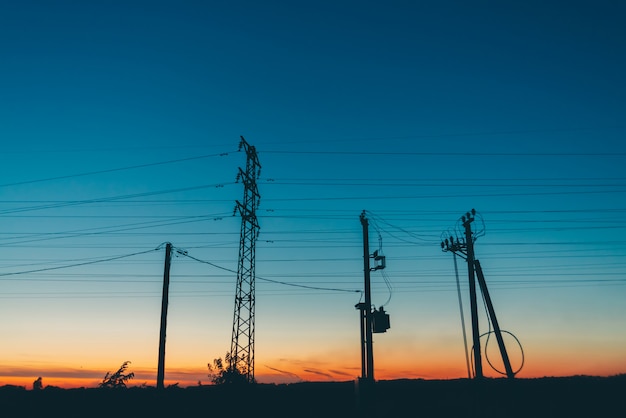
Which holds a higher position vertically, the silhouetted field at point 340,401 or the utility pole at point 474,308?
the utility pole at point 474,308

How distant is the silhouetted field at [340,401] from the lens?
27.0m

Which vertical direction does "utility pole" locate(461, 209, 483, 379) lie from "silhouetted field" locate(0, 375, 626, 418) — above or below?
above

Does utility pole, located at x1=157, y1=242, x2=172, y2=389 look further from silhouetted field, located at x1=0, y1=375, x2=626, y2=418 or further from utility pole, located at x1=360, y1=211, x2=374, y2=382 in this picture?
utility pole, located at x1=360, y1=211, x2=374, y2=382

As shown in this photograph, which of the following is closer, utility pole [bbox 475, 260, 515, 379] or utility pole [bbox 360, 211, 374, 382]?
utility pole [bbox 360, 211, 374, 382]

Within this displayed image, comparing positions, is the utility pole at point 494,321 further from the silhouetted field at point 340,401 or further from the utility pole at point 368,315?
the utility pole at point 368,315

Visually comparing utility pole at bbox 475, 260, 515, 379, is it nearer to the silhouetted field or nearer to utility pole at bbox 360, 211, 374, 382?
the silhouetted field

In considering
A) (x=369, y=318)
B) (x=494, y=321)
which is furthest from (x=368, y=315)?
(x=494, y=321)

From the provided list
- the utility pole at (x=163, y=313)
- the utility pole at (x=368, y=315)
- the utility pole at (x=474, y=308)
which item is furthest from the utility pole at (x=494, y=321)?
the utility pole at (x=163, y=313)

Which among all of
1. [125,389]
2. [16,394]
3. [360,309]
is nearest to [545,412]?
[360,309]

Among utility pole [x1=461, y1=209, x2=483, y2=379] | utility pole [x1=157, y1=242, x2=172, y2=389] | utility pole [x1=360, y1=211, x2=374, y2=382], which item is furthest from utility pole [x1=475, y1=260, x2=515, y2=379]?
utility pole [x1=157, y1=242, x2=172, y2=389]

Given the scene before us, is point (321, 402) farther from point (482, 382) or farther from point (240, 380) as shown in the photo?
point (482, 382)

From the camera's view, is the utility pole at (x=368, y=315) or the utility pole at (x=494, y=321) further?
the utility pole at (x=494, y=321)

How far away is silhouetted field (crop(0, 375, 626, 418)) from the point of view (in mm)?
27031

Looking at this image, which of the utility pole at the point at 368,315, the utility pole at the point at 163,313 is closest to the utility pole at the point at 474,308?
the utility pole at the point at 368,315
